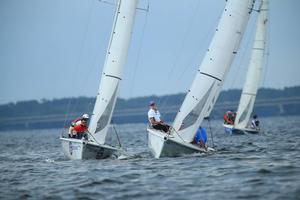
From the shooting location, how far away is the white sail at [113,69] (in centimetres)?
2803

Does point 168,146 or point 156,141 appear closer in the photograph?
point 168,146

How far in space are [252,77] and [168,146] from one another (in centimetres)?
2920

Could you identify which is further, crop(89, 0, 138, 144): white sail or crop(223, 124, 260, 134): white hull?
crop(223, 124, 260, 134): white hull

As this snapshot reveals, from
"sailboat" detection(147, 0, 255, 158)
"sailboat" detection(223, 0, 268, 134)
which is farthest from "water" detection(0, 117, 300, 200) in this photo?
"sailboat" detection(223, 0, 268, 134)

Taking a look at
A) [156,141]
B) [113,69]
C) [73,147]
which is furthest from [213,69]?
[73,147]

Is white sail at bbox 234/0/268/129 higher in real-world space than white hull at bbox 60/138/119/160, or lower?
higher

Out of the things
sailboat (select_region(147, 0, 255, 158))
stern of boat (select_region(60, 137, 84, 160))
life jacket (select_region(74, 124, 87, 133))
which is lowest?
stern of boat (select_region(60, 137, 84, 160))

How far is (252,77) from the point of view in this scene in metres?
52.5

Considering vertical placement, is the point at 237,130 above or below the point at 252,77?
below

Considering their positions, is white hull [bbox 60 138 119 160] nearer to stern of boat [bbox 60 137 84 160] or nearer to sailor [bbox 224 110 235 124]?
stern of boat [bbox 60 137 84 160]

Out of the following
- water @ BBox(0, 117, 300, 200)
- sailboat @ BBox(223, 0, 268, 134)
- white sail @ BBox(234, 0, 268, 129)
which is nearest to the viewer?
water @ BBox(0, 117, 300, 200)

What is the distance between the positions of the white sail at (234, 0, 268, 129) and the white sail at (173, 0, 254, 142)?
1009 inches

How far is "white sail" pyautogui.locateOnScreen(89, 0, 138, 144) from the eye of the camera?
28031 millimetres

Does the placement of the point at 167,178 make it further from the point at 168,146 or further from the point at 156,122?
the point at 156,122
